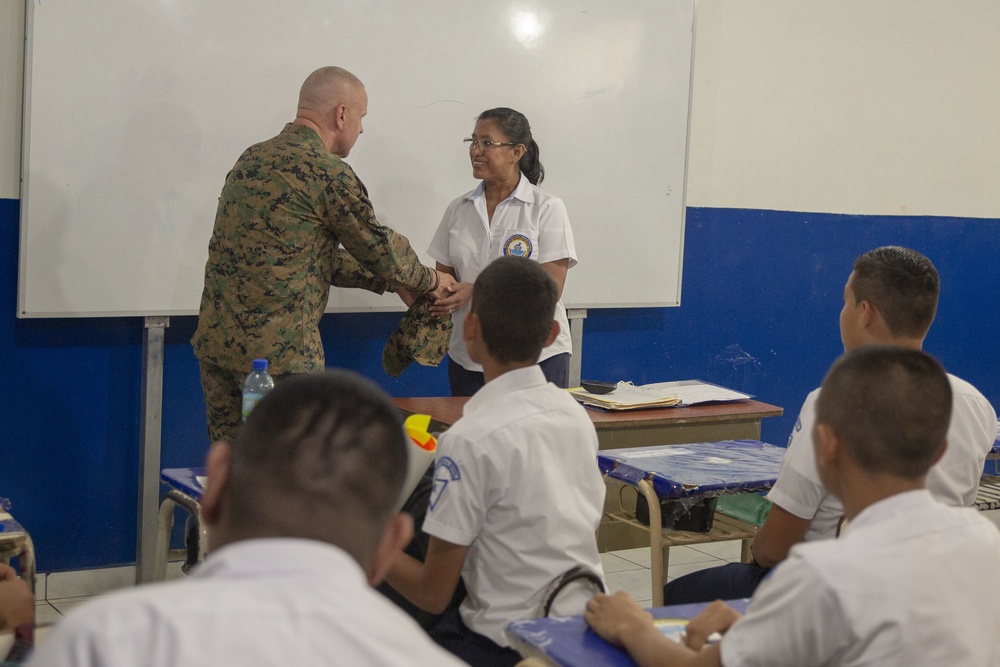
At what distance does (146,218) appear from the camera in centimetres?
354

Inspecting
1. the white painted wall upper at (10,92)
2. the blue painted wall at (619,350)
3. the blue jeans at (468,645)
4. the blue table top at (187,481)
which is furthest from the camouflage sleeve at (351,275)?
the blue jeans at (468,645)

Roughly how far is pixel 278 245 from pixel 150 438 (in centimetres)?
112

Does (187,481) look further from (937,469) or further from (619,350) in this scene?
(619,350)

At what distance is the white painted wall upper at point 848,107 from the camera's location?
4.91m

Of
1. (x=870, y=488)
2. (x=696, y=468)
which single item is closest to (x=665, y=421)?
(x=696, y=468)

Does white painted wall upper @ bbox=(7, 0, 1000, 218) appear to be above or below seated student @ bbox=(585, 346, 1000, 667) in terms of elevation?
above

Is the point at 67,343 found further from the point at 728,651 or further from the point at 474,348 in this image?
the point at 728,651

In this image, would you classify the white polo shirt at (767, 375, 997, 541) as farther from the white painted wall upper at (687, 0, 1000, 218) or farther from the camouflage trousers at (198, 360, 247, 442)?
the white painted wall upper at (687, 0, 1000, 218)

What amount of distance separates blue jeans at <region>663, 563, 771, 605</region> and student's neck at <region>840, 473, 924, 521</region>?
0.98 m

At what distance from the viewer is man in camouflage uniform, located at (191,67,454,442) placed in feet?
9.59

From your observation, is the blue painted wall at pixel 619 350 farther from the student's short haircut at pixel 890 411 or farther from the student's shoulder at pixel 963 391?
the student's short haircut at pixel 890 411

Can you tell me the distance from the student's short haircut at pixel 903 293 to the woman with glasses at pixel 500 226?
4.83 ft

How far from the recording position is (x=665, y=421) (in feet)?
12.0

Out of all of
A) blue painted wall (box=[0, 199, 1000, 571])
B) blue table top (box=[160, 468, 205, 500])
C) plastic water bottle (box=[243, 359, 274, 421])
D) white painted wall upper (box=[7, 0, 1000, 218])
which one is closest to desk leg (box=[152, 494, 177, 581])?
blue table top (box=[160, 468, 205, 500])
